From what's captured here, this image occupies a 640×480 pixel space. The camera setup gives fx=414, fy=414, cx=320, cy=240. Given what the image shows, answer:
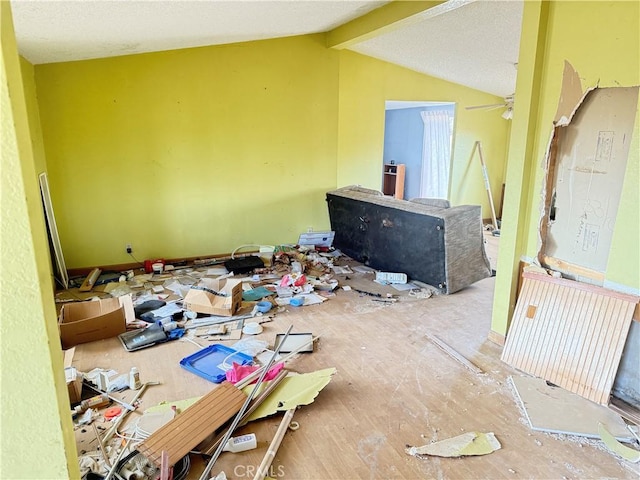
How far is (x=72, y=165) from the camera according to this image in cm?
439

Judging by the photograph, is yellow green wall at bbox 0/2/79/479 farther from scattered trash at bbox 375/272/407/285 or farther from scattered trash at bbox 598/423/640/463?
scattered trash at bbox 375/272/407/285

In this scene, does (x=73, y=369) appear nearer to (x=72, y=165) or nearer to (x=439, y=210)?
(x=72, y=165)

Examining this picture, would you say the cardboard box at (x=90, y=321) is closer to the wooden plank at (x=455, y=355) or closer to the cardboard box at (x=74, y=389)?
the cardboard box at (x=74, y=389)

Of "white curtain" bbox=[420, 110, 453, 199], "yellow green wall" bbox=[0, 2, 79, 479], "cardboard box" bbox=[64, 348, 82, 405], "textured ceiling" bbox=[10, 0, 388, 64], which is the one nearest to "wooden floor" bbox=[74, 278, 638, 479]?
"cardboard box" bbox=[64, 348, 82, 405]

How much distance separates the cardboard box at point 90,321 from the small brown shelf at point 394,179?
615 cm

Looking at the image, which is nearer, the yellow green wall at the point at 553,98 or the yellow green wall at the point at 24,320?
the yellow green wall at the point at 24,320

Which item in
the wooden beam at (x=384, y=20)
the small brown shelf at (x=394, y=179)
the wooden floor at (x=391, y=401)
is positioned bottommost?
the wooden floor at (x=391, y=401)

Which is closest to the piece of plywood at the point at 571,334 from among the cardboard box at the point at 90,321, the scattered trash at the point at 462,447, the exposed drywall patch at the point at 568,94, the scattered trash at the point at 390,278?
the scattered trash at the point at 462,447

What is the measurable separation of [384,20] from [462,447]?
12.7ft

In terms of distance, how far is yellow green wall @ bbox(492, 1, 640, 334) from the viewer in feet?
7.17

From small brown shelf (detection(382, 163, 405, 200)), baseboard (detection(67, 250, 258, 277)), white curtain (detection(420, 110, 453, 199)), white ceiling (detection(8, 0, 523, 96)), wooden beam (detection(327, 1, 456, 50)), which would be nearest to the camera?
white ceiling (detection(8, 0, 523, 96))

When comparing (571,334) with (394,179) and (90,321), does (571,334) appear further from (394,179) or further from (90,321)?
(394,179)

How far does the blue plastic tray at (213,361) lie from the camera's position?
2.63 m

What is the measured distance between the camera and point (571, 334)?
8.34ft
